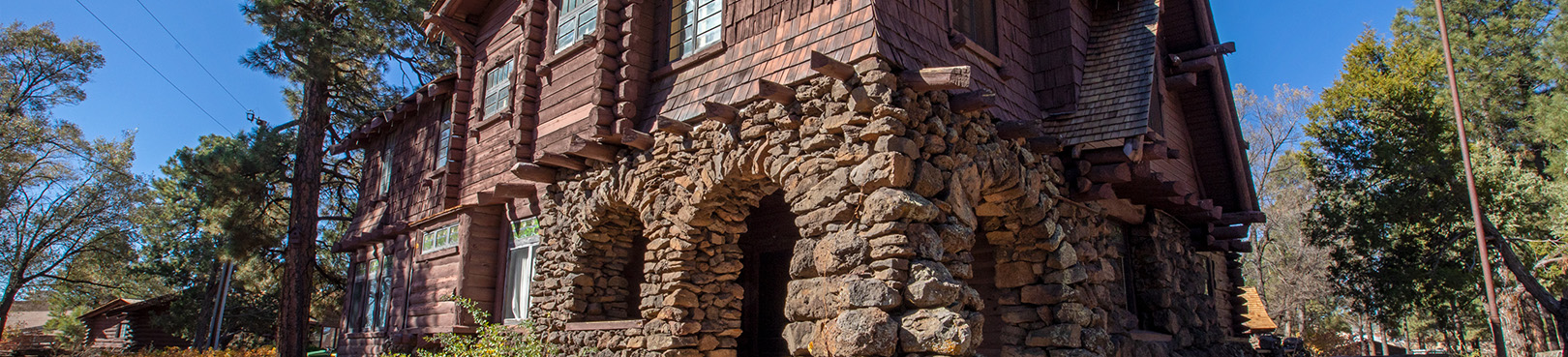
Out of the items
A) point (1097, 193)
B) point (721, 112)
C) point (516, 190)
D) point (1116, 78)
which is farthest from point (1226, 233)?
point (516, 190)

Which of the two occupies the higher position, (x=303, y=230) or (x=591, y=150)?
(x=303, y=230)

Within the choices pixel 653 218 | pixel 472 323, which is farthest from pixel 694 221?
pixel 472 323

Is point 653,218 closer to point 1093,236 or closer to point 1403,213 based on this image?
point 1093,236

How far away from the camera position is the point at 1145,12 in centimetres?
1102

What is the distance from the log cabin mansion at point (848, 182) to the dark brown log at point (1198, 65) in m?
0.04

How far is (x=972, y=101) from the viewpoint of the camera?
300 inches

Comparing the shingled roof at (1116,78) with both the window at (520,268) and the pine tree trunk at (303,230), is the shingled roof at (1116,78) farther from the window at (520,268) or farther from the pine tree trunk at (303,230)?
the pine tree trunk at (303,230)

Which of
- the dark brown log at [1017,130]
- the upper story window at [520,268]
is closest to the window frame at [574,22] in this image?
the upper story window at [520,268]

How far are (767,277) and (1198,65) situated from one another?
776 cm

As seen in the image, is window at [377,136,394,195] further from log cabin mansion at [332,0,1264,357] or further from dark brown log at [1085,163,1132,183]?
dark brown log at [1085,163,1132,183]

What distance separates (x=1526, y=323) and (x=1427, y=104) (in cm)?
607

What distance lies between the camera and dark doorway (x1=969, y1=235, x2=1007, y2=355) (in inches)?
378

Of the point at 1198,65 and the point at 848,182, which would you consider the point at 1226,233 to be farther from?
the point at 848,182

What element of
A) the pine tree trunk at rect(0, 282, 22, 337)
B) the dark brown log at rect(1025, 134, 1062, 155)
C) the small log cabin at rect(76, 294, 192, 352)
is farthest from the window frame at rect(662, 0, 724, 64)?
the pine tree trunk at rect(0, 282, 22, 337)
